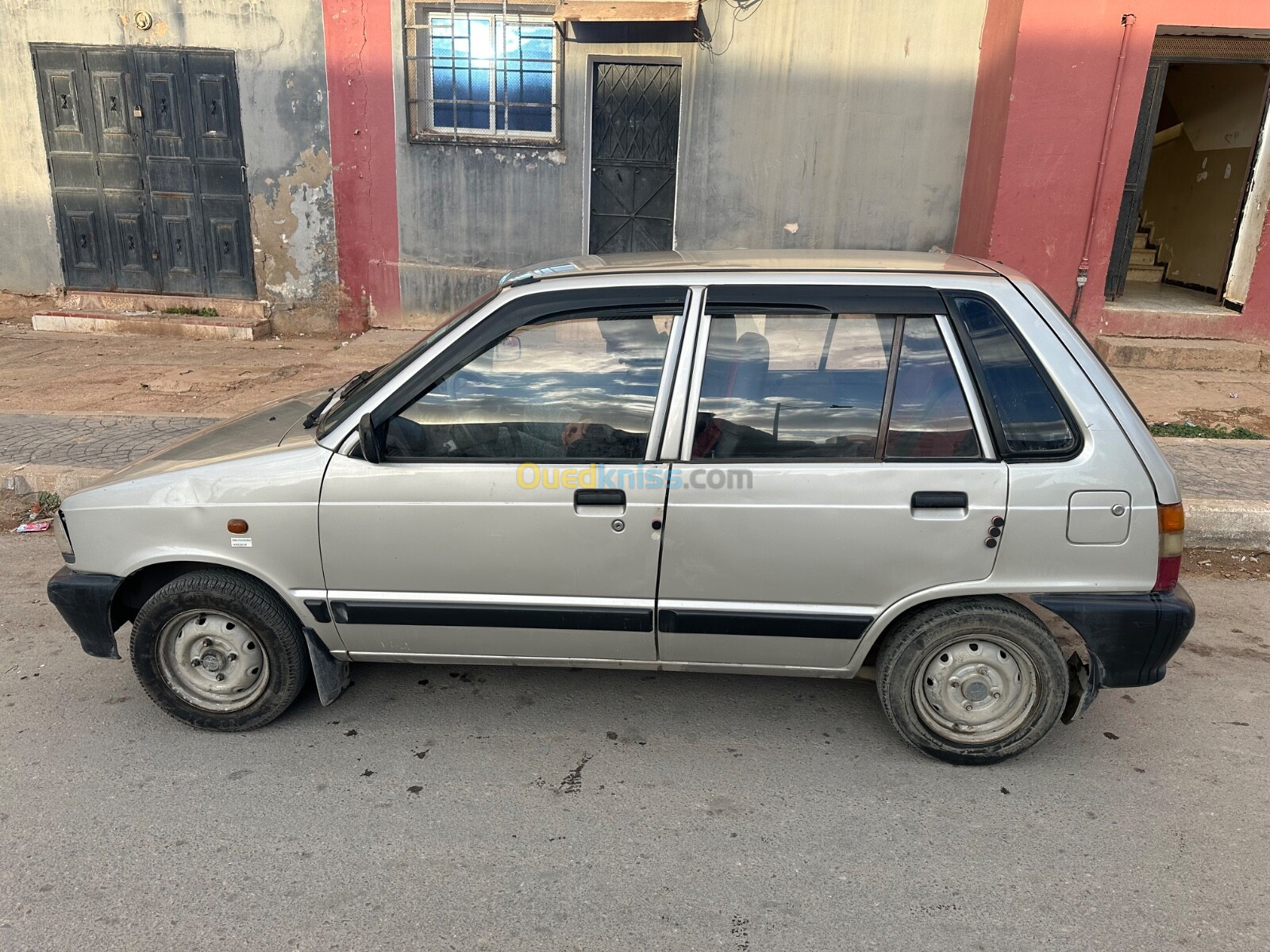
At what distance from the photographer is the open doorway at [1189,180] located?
916cm

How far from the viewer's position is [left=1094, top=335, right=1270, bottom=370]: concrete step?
884 centimetres

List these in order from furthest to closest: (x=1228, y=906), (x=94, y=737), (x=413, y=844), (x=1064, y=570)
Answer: (x=94, y=737), (x=1064, y=570), (x=413, y=844), (x=1228, y=906)

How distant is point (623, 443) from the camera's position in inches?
121

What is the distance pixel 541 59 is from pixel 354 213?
2625mm

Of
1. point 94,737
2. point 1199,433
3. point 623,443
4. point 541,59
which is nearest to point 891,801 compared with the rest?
point 623,443

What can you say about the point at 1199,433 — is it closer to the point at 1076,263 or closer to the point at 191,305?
the point at 1076,263

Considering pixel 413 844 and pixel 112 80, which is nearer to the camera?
pixel 413 844

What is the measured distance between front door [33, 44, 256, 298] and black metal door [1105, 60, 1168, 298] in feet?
30.8

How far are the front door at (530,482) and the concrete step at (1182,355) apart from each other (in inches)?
291

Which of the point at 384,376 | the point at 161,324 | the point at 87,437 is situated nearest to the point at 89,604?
the point at 384,376

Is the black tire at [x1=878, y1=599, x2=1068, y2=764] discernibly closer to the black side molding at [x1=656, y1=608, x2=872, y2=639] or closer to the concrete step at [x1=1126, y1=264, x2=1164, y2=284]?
the black side molding at [x1=656, y1=608, x2=872, y2=639]

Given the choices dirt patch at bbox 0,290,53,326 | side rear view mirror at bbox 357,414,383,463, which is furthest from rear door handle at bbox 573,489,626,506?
dirt patch at bbox 0,290,53,326

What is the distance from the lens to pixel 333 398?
3740 millimetres

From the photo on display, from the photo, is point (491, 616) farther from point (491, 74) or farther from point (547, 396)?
point (491, 74)
